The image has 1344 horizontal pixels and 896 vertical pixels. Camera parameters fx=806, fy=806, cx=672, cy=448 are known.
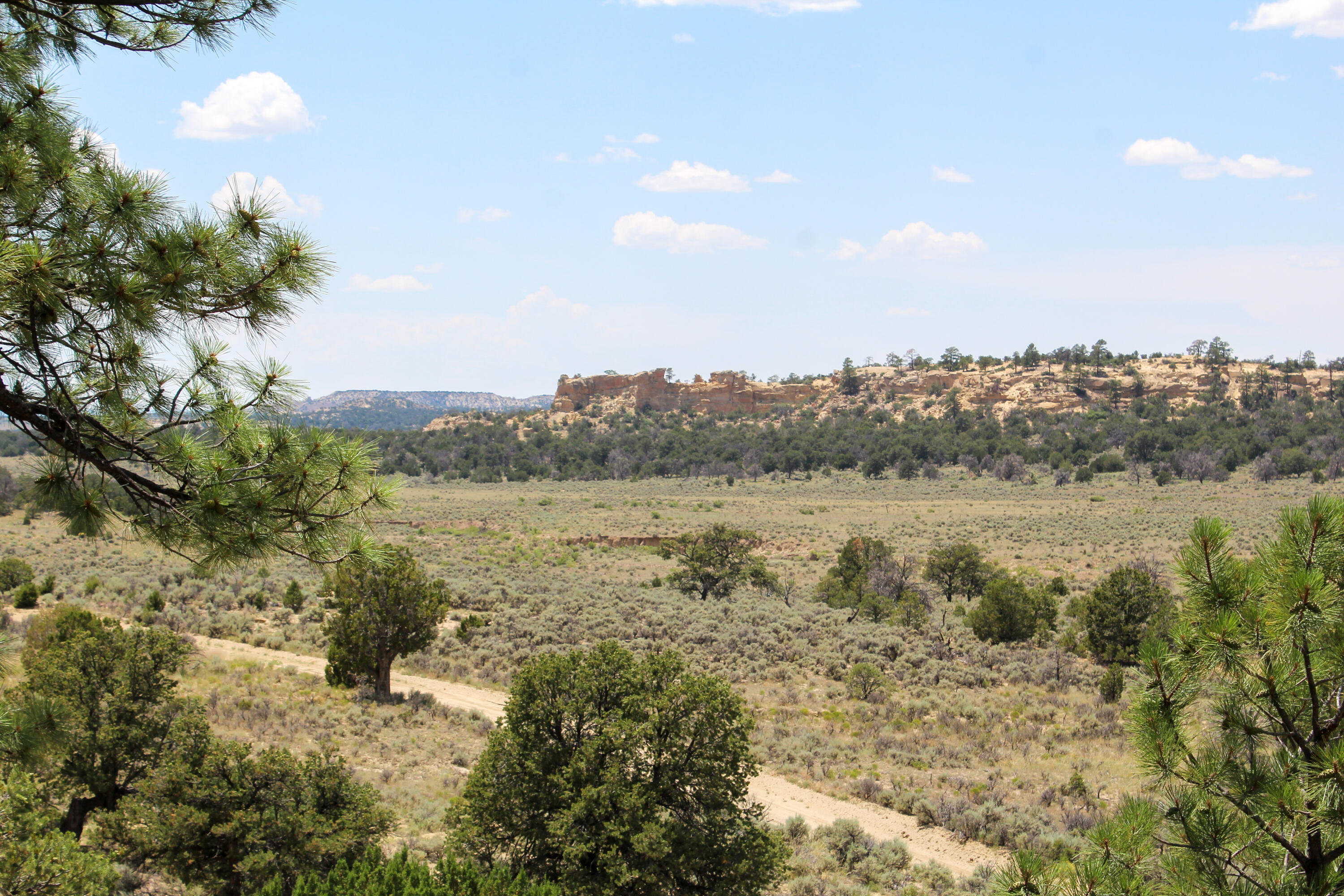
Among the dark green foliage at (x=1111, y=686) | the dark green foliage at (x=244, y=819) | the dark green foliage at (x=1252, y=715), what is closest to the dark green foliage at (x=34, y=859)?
the dark green foliage at (x=244, y=819)

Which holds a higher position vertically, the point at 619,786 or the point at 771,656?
the point at 619,786

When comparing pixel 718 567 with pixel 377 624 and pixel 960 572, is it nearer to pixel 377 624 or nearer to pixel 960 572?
pixel 960 572

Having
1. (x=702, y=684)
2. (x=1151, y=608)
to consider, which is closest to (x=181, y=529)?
(x=702, y=684)

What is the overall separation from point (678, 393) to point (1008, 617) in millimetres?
104590

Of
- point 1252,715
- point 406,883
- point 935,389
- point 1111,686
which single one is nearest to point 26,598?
point 406,883

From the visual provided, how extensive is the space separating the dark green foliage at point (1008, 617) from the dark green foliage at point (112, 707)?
762 inches

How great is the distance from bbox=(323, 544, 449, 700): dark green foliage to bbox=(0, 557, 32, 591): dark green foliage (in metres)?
12.3

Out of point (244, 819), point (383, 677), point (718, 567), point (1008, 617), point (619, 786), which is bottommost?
point (1008, 617)

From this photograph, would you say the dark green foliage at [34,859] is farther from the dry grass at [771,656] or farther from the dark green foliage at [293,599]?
the dark green foliage at [293,599]

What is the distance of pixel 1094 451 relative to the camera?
7312 centimetres

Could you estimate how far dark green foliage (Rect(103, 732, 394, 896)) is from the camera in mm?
7891

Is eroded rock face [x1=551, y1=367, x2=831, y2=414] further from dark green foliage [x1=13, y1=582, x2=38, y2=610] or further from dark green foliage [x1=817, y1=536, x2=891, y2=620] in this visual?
dark green foliage [x1=13, y1=582, x2=38, y2=610]

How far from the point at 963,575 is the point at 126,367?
28.9m

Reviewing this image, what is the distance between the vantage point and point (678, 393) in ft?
413
